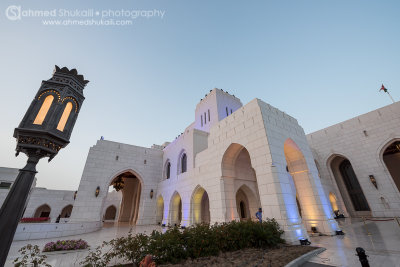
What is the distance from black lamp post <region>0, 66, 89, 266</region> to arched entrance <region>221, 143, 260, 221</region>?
27.9 ft

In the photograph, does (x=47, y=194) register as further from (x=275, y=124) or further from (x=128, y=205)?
(x=275, y=124)

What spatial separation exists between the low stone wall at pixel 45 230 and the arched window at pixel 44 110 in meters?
10.5

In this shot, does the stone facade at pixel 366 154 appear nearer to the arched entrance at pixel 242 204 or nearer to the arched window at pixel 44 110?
the arched entrance at pixel 242 204

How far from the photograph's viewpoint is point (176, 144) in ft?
57.2

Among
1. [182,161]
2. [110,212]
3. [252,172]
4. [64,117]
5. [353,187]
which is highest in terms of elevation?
[182,161]

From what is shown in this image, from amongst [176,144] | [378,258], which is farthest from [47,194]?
[378,258]

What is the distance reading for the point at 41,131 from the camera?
2539 millimetres

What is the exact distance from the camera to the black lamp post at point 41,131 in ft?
6.99

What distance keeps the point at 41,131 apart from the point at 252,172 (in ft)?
43.6

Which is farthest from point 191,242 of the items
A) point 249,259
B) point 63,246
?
point 63,246

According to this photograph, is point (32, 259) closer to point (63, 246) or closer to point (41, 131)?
point (63, 246)

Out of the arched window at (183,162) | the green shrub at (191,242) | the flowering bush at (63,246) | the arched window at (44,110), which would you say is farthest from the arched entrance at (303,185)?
the flowering bush at (63,246)

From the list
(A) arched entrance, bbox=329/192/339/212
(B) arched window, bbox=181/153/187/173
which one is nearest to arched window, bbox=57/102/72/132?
(B) arched window, bbox=181/153/187/173

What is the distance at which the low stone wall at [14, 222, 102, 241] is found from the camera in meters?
8.90
